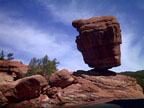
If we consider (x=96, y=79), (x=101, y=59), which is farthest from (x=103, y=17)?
(x=96, y=79)

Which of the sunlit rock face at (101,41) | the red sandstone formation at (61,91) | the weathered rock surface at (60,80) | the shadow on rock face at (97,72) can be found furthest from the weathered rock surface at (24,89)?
the sunlit rock face at (101,41)

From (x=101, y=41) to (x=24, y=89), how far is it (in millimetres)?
16798

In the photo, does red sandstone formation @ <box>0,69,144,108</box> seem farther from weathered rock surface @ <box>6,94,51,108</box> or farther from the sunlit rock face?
the sunlit rock face

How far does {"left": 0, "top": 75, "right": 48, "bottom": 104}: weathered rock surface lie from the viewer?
19.0 metres

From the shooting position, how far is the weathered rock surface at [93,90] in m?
19.3

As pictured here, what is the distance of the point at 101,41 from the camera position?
27.3 metres

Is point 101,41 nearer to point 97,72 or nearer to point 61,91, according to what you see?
point 97,72

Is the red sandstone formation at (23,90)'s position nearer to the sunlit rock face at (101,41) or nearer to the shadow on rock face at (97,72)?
the shadow on rock face at (97,72)

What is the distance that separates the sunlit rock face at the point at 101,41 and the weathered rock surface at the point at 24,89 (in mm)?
12586

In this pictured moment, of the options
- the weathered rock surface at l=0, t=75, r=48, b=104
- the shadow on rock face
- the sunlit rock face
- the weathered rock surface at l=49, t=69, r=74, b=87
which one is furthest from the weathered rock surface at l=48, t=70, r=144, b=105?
the sunlit rock face

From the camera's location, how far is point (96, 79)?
2366 cm

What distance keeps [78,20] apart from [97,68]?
11.4 m

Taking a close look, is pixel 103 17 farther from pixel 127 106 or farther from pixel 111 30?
pixel 127 106

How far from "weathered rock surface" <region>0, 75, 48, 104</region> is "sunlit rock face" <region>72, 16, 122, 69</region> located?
496 inches
